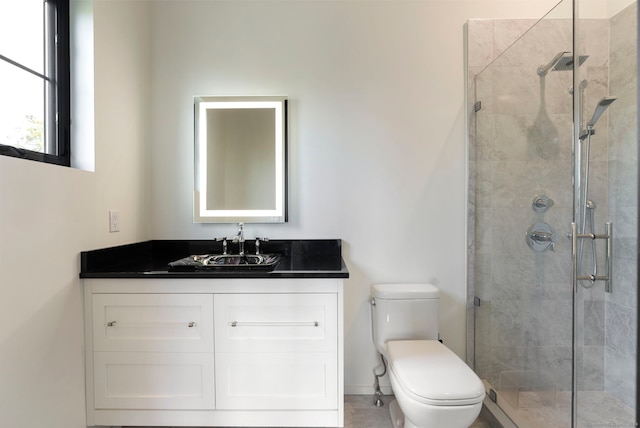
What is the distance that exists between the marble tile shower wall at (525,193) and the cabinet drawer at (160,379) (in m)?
1.49

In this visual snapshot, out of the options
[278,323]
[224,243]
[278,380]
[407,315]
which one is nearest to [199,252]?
[224,243]

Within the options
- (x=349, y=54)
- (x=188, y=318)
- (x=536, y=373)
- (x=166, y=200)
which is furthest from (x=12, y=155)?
(x=536, y=373)

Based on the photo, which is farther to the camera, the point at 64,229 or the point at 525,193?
the point at 525,193

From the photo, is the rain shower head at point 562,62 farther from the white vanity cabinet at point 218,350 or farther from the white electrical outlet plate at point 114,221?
the white electrical outlet plate at point 114,221

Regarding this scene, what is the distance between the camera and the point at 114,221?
1.61m

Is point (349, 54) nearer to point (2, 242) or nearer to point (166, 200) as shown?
point (166, 200)

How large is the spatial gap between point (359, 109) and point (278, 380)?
1508mm

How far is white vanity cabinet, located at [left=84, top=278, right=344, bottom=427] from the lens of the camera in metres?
1.39

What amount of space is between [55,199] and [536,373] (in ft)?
7.31

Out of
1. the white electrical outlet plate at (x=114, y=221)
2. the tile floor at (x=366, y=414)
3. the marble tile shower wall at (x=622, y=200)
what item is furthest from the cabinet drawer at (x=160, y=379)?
the marble tile shower wall at (x=622, y=200)

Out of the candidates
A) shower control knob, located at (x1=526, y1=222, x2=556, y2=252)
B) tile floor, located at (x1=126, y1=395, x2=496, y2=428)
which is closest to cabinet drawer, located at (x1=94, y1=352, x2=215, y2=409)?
tile floor, located at (x1=126, y1=395, x2=496, y2=428)

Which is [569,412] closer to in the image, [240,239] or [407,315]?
[407,315]

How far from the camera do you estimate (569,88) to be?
51.1 inches

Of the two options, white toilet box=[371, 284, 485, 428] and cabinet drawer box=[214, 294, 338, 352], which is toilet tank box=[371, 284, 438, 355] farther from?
cabinet drawer box=[214, 294, 338, 352]
